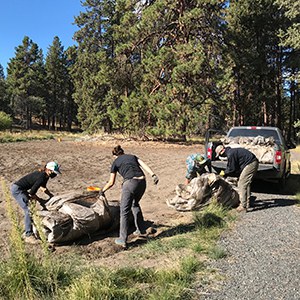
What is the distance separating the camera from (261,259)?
15.0 feet

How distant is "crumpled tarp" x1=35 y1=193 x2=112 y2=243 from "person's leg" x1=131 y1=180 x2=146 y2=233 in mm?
513

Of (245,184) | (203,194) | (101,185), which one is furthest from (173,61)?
(203,194)

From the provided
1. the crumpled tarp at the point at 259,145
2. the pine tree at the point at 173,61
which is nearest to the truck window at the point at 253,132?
the crumpled tarp at the point at 259,145

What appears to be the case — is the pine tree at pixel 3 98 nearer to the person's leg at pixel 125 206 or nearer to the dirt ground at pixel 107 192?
the dirt ground at pixel 107 192

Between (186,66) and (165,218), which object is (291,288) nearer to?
(165,218)

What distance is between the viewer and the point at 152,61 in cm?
2378

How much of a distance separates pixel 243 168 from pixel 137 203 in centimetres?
309

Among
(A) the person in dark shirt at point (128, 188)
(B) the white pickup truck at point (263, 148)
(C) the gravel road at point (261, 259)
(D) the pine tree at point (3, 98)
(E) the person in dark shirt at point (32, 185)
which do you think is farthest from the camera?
(D) the pine tree at point (3, 98)

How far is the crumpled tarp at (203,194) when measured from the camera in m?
7.41

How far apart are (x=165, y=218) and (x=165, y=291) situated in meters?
3.63

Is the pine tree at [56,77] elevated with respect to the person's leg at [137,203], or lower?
elevated

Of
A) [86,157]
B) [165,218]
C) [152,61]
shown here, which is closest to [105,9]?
[152,61]

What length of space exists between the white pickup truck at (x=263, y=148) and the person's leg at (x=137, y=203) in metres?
4.13

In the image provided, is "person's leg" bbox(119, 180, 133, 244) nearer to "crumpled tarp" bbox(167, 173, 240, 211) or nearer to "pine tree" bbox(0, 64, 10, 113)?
"crumpled tarp" bbox(167, 173, 240, 211)
